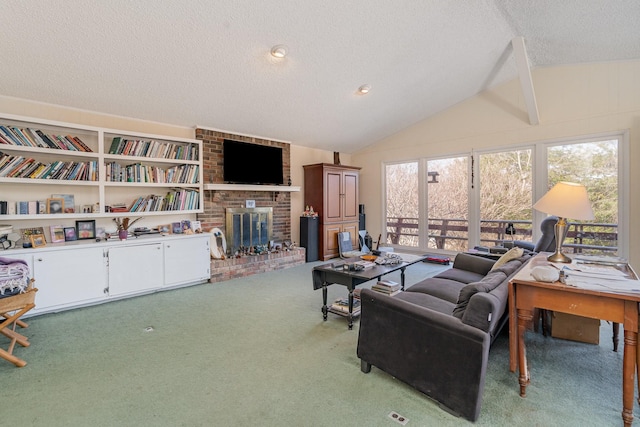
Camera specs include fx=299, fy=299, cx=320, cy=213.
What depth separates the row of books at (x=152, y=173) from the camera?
3797mm

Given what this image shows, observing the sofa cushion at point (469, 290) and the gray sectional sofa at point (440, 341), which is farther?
the sofa cushion at point (469, 290)

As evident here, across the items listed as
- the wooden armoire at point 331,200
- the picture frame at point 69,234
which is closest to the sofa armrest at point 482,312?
the picture frame at point 69,234

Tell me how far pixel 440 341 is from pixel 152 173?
13.2 feet

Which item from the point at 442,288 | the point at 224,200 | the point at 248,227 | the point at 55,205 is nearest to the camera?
the point at 442,288

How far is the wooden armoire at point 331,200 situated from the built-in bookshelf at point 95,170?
2.34 meters

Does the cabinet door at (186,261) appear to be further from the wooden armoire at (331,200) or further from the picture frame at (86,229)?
the wooden armoire at (331,200)

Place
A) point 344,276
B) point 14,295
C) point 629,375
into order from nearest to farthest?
point 629,375 < point 14,295 < point 344,276

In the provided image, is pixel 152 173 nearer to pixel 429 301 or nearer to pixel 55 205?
pixel 55 205

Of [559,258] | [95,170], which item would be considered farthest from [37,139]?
[559,258]

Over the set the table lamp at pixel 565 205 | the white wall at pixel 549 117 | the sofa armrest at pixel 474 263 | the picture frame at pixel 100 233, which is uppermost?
the white wall at pixel 549 117

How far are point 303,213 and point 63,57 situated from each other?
13.9 feet

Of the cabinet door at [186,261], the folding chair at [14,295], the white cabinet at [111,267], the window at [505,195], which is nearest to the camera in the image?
the folding chair at [14,295]

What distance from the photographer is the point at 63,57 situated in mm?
2871

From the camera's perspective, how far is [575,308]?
1.74 metres
